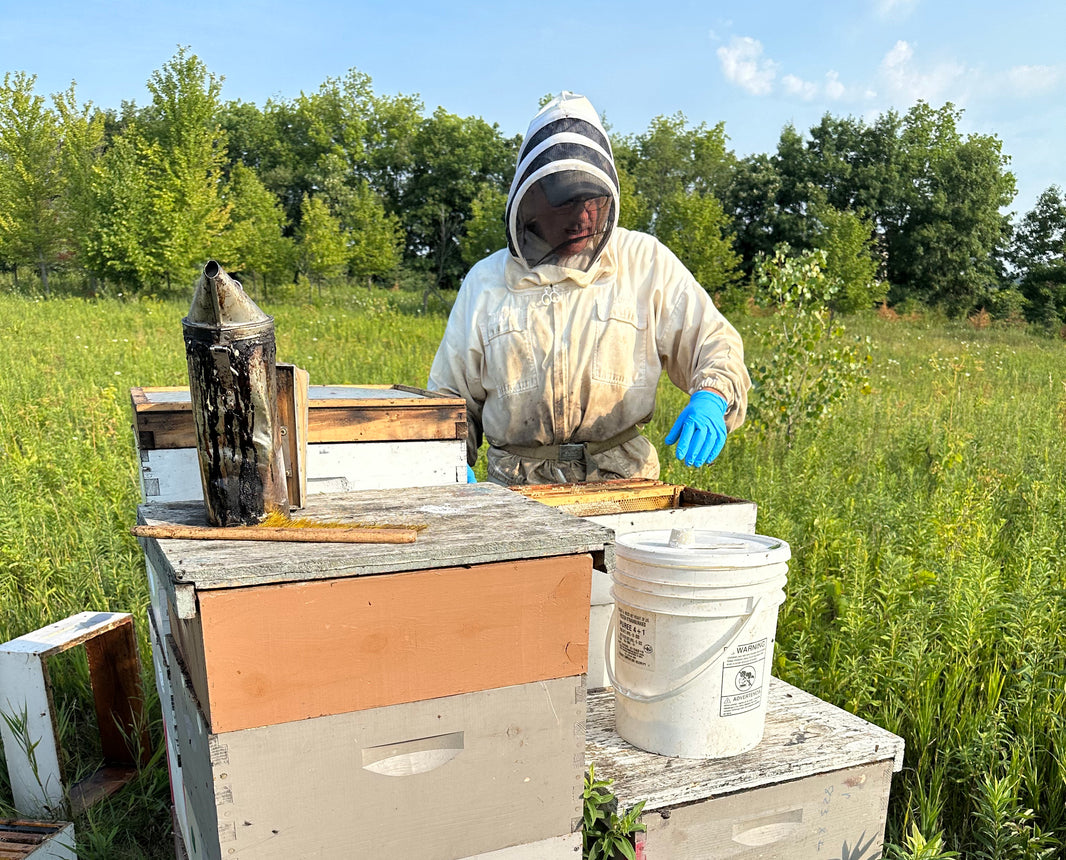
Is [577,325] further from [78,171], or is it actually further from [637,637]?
[78,171]

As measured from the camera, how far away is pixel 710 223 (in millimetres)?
22469

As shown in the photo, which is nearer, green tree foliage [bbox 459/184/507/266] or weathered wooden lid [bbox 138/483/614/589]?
weathered wooden lid [bbox 138/483/614/589]

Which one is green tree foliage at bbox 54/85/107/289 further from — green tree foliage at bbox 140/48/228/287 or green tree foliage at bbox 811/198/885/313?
green tree foliage at bbox 811/198/885/313

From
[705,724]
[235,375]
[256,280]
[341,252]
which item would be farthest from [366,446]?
[256,280]

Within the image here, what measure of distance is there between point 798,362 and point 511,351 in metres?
4.17

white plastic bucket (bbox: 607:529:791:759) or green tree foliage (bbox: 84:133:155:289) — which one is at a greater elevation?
green tree foliage (bbox: 84:133:155:289)

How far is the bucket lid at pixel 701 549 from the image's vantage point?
5.52 ft

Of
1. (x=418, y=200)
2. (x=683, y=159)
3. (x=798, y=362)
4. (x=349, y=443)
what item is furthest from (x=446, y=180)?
(x=349, y=443)

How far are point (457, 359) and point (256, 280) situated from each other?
101 feet

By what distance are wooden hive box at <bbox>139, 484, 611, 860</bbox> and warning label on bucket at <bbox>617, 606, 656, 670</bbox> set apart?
15.3 inches

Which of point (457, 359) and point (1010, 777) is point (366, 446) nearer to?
point (457, 359)

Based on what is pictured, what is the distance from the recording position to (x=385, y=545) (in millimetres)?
1277

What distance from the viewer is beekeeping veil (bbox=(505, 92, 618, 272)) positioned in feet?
9.48

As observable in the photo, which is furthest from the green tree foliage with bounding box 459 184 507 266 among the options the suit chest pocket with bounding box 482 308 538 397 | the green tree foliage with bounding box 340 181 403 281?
the suit chest pocket with bounding box 482 308 538 397
